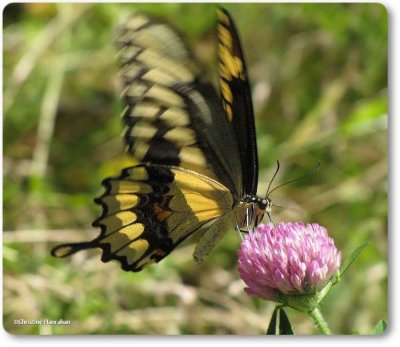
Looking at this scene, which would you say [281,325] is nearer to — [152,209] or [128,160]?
[152,209]

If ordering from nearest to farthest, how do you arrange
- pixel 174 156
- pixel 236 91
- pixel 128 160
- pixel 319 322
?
1. pixel 319 322
2. pixel 236 91
3. pixel 174 156
4. pixel 128 160

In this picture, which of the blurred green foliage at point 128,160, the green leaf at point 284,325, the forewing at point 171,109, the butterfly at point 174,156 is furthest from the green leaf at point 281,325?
the blurred green foliage at point 128,160

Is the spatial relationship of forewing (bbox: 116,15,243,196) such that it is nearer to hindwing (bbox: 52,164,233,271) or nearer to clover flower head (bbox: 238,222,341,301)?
hindwing (bbox: 52,164,233,271)

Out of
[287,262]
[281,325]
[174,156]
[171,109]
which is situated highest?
[171,109]

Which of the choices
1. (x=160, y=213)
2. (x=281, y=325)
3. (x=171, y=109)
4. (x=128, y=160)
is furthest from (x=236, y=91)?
(x=128, y=160)

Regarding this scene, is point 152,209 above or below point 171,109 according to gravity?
below

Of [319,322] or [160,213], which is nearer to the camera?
[319,322]

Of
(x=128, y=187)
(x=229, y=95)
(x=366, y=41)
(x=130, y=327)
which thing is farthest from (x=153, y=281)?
(x=366, y=41)

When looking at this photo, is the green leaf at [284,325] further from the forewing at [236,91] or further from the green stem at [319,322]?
the forewing at [236,91]
